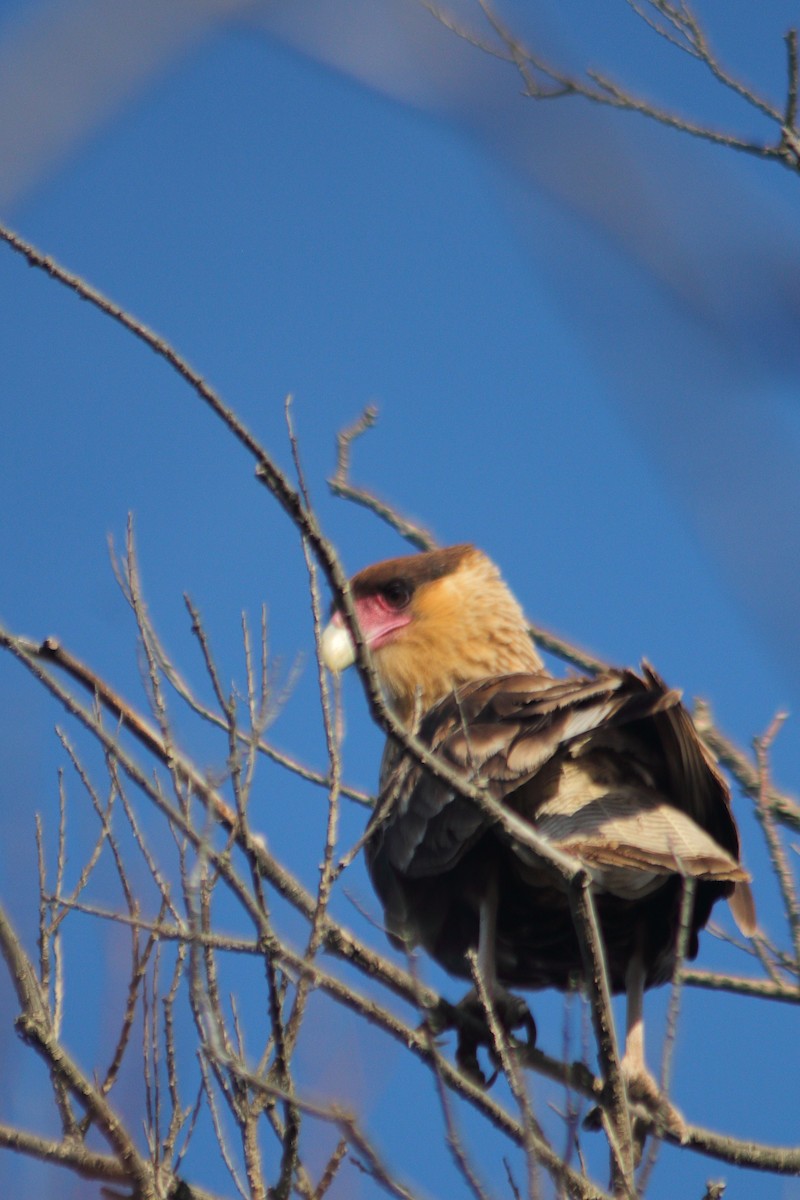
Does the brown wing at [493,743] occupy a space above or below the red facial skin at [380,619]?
below

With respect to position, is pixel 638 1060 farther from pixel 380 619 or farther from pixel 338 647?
pixel 380 619

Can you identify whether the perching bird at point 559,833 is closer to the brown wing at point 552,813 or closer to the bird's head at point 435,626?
the brown wing at point 552,813

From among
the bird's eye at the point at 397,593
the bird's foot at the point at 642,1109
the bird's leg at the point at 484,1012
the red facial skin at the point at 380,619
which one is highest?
the bird's eye at the point at 397,593

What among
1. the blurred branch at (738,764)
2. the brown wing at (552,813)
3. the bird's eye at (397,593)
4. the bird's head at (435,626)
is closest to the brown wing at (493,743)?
the brown wing at (552,813)

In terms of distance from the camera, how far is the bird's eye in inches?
197

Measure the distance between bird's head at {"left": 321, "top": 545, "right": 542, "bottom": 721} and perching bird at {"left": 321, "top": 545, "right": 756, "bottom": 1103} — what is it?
737 millimetres

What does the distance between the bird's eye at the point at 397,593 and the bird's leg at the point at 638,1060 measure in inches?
71.3

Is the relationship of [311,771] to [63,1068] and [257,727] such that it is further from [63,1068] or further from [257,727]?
[63,1068]

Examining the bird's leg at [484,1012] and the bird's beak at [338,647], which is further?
the bird's beak at [338,647]

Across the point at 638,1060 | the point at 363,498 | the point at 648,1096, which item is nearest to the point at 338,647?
the point at 363,498

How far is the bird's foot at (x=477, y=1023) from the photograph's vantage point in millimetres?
3357

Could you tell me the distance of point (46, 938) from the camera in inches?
116

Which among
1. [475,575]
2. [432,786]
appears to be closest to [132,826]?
[432,786]

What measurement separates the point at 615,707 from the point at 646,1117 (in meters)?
0.93
